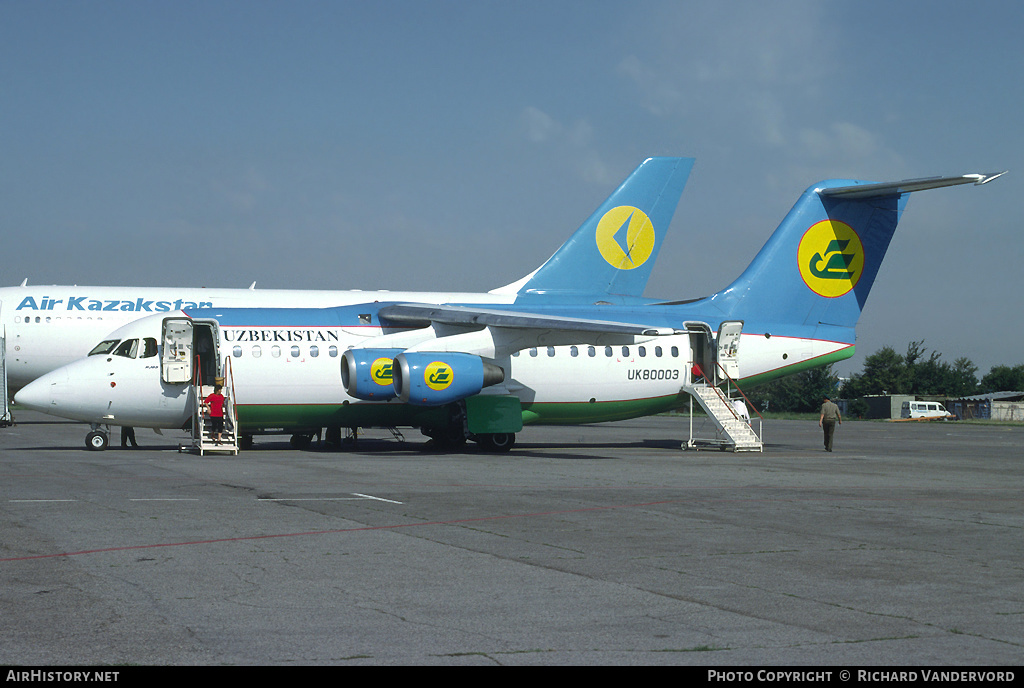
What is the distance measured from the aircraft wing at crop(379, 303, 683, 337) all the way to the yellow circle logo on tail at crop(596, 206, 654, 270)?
11.8 m

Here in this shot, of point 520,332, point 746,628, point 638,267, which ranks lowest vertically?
point 746,628

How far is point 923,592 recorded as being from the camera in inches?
316

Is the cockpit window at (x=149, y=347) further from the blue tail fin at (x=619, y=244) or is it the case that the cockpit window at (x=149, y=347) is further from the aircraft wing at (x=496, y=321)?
the blue tail fin at (x=619, y=244)

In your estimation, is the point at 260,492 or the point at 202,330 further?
the point at 202,330

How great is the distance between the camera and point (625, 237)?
36.6 m

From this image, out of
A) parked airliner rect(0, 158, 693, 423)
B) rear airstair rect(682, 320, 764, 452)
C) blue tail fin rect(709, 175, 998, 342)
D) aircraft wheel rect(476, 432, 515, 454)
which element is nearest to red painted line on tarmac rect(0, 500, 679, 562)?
aircraft wheel rect(476, 432, 515, 454)

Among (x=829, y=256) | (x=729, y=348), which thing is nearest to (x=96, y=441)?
(x=729, y=348)

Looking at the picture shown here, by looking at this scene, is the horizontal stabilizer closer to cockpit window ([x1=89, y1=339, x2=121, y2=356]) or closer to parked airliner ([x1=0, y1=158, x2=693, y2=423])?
parked airliner ([x1=0, y1=158, x2=693, y2=423])

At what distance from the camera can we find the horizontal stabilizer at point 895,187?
25438 millimetres

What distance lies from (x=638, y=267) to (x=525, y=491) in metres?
22.4

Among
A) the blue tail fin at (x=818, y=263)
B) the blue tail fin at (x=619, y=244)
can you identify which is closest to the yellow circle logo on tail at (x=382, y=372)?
the blue tail fin at (x=818, y=263)

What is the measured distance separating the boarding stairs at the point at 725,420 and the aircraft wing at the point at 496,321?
3.88m

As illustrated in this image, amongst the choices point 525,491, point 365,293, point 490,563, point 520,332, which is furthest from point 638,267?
point 490,563

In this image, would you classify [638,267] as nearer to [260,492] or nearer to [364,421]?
[364,421]
